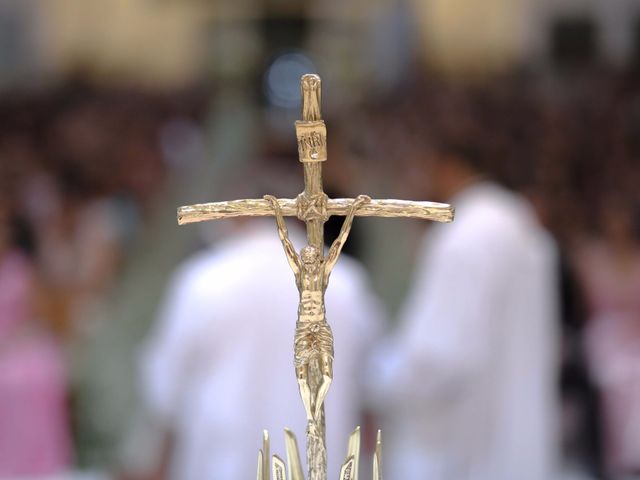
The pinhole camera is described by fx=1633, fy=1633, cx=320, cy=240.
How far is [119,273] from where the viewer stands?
7.05 metres

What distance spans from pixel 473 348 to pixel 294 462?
2.60 m

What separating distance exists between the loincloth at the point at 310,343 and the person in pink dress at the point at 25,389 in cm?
260

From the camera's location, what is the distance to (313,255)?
93.0 inches

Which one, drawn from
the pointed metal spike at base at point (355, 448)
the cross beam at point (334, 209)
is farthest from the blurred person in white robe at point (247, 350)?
the pointed metal spike at base at point (355, 448)

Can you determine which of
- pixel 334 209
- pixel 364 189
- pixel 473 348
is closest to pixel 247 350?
pixel 473 348

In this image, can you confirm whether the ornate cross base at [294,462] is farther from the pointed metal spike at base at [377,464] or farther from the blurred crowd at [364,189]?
the blurred crowd at [364,189]

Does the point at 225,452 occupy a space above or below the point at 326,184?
below

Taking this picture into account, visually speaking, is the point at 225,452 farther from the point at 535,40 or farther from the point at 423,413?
the point at 535,40

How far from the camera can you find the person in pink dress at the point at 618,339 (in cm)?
588

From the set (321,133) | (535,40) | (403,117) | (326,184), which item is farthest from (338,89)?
(321,133)

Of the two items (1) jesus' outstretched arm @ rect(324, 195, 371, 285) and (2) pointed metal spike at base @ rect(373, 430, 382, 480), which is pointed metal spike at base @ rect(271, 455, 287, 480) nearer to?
(2) pointed metal spike at base @ rect(373, 430, 382, 480)

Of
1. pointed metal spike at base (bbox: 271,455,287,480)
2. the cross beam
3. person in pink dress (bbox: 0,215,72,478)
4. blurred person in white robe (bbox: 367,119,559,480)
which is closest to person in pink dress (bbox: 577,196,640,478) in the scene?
blurred person in white robe (bbox: 367,119,559,480)

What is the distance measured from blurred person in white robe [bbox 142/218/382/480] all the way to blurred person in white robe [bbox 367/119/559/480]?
44cm

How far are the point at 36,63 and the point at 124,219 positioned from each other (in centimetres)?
1440
